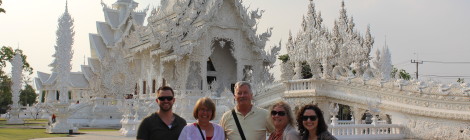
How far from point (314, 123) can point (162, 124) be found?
131 cm

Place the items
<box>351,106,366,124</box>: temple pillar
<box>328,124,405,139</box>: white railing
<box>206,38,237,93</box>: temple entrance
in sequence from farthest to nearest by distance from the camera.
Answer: <box>206,38,237,93</box>: temple entrance → <box>351,106,366,124</box>: temple pillar → <box>328,124,405,139</box>: white railing

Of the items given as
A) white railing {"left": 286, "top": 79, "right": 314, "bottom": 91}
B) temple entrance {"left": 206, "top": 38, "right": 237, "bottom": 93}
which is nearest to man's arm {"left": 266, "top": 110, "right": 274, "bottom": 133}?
white railing {"left": 286, "top": 79, "right": 314, "bottom": 91}

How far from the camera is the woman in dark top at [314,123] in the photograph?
404 cm

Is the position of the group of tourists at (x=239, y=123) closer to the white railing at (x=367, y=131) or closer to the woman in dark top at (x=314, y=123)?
the woman in dark top at (x=314, y=123)

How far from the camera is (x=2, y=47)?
890 inches

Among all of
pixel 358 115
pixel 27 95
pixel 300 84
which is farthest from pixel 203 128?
pixel 27 95

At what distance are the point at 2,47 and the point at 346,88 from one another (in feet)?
47.4

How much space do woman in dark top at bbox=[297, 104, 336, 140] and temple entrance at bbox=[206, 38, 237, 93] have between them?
81.1 feet

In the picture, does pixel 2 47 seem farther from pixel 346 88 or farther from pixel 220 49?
pixel 346 88

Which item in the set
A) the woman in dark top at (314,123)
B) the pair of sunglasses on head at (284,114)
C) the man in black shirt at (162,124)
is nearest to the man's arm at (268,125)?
the pair of sunglasses on head at (284,114)

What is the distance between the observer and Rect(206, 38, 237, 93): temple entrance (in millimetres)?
29134

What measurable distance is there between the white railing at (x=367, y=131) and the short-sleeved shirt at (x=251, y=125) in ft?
35.0

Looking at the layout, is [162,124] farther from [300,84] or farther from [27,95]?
[27,95]

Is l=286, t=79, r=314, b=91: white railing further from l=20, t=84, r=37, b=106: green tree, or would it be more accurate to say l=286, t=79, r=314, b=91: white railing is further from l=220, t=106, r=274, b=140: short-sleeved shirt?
l=20, t=84, r=37, b=106: green tree
